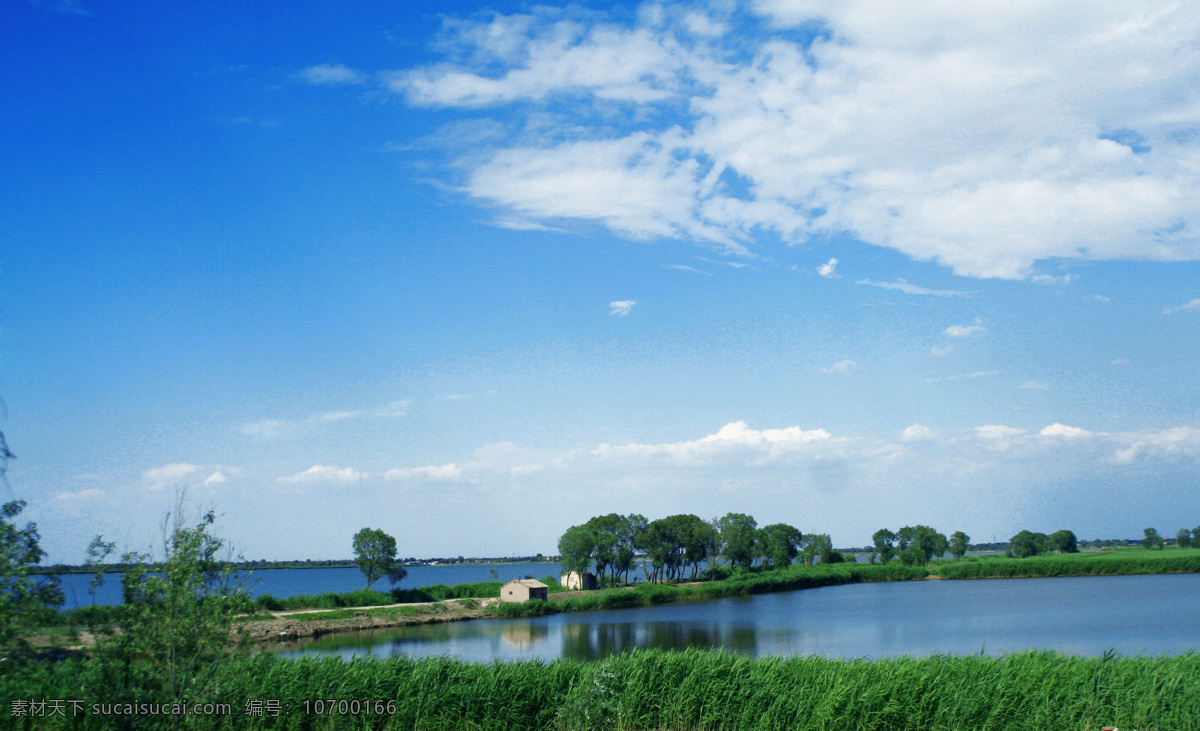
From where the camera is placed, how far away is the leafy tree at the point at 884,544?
135750mm

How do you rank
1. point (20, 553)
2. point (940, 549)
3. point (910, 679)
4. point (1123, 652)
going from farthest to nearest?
point (940, 549), point (1123, 652), point (910, 679), point (20, 553)

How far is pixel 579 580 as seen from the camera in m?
80.8

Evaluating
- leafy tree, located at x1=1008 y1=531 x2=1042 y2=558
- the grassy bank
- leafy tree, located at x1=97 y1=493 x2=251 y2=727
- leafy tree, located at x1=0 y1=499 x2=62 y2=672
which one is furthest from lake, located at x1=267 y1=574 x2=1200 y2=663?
leafy tree, located at x1=1008 y1=531 x2=1042 y2=558

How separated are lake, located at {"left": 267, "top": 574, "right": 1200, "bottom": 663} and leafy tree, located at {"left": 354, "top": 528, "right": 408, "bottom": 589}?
14.3m

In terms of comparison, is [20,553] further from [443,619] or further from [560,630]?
[443,619]

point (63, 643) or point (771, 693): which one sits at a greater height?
point (63, 643)

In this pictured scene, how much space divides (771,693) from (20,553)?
1375 cm

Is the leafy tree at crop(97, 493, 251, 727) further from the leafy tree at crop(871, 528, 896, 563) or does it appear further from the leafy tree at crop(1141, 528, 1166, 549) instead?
the leafy tree at crop(1141, 528, 1166, 549)

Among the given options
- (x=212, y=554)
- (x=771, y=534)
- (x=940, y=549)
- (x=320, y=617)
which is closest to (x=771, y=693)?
(x=212, y=554)

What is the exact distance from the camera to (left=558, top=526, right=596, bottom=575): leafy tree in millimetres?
79438

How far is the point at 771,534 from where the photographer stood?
4518 inches

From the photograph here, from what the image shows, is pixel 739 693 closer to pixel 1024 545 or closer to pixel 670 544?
pixel 670 544

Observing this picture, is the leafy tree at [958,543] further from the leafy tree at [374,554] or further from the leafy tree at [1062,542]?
the leafy tree at [374,554]

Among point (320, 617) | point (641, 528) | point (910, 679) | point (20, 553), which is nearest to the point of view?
point (20, 553)
